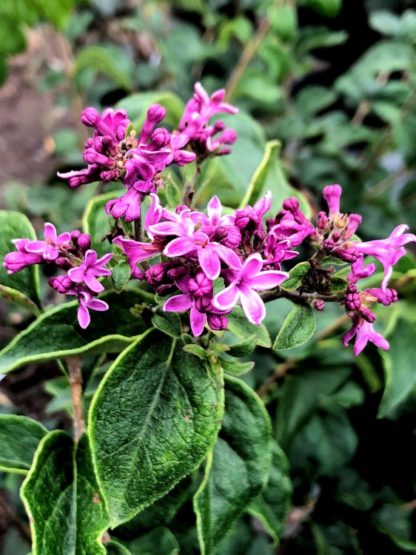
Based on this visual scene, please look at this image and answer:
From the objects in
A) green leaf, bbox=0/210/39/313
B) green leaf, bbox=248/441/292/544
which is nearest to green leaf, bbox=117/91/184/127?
green leaf, bbox=0/210/39/313

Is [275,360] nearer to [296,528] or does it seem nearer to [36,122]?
[296,528]

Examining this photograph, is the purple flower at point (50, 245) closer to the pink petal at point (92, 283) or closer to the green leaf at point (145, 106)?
the pink petal at point (92, 283)

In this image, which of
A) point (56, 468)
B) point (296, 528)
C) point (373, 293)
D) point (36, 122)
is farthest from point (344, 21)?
point (56, 468)

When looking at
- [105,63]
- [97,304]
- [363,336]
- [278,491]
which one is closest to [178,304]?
[97,304]

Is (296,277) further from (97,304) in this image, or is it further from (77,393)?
(77,393)

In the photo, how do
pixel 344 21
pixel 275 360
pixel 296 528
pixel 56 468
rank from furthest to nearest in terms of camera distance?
pixel 344 21, pixel 296 528, pixel 275 360, pixel 56 468

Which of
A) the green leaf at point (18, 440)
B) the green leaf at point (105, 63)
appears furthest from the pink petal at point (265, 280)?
the green leaf at point (105, 63)
